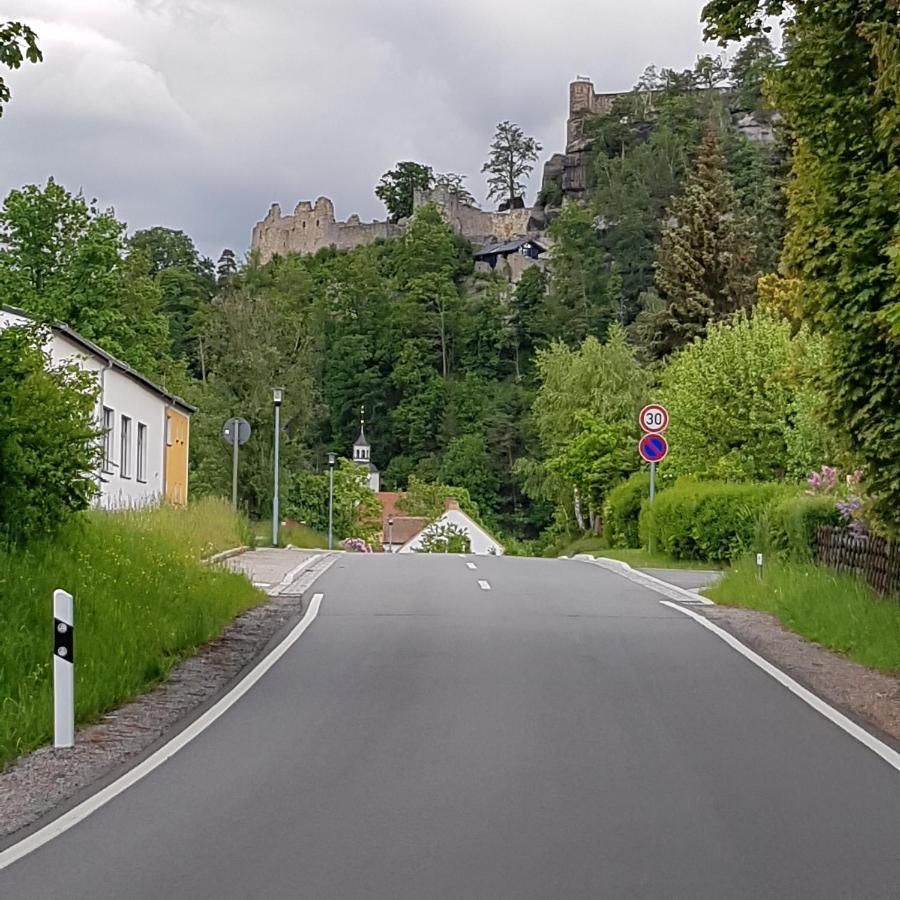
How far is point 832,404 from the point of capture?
15.6m

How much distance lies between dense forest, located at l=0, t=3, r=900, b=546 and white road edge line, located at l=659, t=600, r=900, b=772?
7.53 feet

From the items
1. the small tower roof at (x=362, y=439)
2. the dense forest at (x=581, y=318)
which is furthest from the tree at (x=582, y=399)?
the small tower roof at (x=362, y=439)

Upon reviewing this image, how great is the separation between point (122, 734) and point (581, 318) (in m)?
104

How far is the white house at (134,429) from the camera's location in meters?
36.3

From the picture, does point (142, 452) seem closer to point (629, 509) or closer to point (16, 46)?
point (629, 509)

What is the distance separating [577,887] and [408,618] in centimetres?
1156

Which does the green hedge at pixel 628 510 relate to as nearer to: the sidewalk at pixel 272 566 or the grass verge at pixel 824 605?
the sidewalk at pixel 272 566

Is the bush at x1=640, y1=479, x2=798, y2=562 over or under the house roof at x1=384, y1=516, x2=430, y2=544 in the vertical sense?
under

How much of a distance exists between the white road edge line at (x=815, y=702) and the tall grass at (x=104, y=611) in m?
5.35

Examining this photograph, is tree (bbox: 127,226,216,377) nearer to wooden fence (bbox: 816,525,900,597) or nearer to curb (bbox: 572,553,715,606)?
curb (bbox: 572,553,715,606)

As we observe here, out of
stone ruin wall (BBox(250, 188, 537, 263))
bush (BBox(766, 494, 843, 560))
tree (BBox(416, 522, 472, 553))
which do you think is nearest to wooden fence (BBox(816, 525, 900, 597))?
bush (BBox(766, 494, 843, 560))

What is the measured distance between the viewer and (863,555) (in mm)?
18078

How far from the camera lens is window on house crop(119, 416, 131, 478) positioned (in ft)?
133

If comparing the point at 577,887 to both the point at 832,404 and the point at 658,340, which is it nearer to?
the point at 832,404
